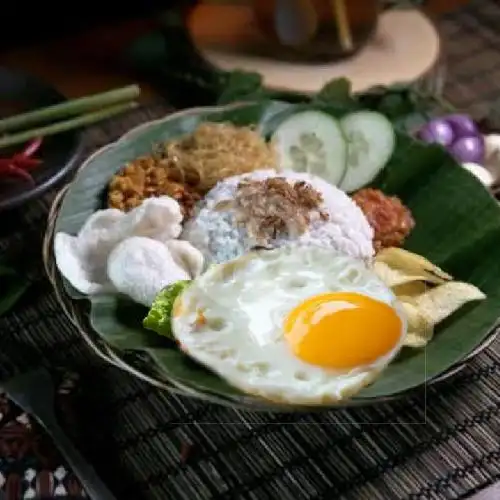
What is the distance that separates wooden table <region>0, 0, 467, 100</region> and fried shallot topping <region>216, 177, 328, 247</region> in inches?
22.8

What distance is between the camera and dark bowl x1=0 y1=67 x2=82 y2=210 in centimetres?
133

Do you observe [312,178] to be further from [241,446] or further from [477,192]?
[241,446]

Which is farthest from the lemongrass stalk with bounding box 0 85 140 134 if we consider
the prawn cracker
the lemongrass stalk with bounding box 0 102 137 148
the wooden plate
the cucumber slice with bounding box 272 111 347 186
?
the prawn cracker

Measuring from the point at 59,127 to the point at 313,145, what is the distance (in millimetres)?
359

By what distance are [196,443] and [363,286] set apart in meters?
0.26

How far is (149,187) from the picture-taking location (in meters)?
1.32

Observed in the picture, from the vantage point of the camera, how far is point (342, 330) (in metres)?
1.05

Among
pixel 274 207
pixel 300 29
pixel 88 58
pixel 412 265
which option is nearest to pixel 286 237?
pixel 274 207

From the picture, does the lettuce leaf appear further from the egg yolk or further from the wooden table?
the wooden table

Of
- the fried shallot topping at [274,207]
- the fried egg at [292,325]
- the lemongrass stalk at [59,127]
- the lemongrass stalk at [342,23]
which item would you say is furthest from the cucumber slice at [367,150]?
the lemongrass stalk at [342,23]

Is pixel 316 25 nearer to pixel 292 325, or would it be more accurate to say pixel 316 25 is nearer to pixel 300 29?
pixel 300 29

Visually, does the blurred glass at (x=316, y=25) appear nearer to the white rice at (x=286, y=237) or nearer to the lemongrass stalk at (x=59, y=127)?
the lemongrass stalk at (x=59, y=127)

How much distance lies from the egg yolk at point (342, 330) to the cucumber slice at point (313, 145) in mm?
330

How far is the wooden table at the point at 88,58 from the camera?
185 centimetres
